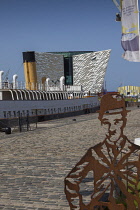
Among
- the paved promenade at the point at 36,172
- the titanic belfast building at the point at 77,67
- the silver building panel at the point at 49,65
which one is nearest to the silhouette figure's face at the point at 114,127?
the paved promenade at the point at 36,172

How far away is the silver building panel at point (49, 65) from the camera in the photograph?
76500 mm

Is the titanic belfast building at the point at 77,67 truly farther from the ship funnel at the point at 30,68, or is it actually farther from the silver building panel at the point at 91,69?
the ship funnel at the point at 30,68

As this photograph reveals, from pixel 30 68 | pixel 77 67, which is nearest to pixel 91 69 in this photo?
pixel 77 67

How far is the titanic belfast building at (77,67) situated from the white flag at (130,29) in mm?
66778

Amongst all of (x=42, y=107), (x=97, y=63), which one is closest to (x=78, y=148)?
(x=42, y=107)

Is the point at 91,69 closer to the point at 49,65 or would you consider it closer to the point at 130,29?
the point at 49,65

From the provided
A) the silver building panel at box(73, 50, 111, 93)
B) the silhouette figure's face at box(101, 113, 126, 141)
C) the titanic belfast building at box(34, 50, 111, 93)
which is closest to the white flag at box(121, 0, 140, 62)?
the silhouette figure's face at box(101, 113, 126, 141)

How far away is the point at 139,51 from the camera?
941cm

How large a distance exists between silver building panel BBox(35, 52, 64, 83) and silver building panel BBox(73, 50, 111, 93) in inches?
162

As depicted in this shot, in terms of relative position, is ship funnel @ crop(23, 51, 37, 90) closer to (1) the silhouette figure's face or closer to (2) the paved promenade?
(1) the silhouette figure's face

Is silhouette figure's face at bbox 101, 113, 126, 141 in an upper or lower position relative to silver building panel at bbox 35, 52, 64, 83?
lower

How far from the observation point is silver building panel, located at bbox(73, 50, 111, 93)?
3059 inches

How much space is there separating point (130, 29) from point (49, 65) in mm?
68771

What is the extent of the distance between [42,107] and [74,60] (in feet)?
180
